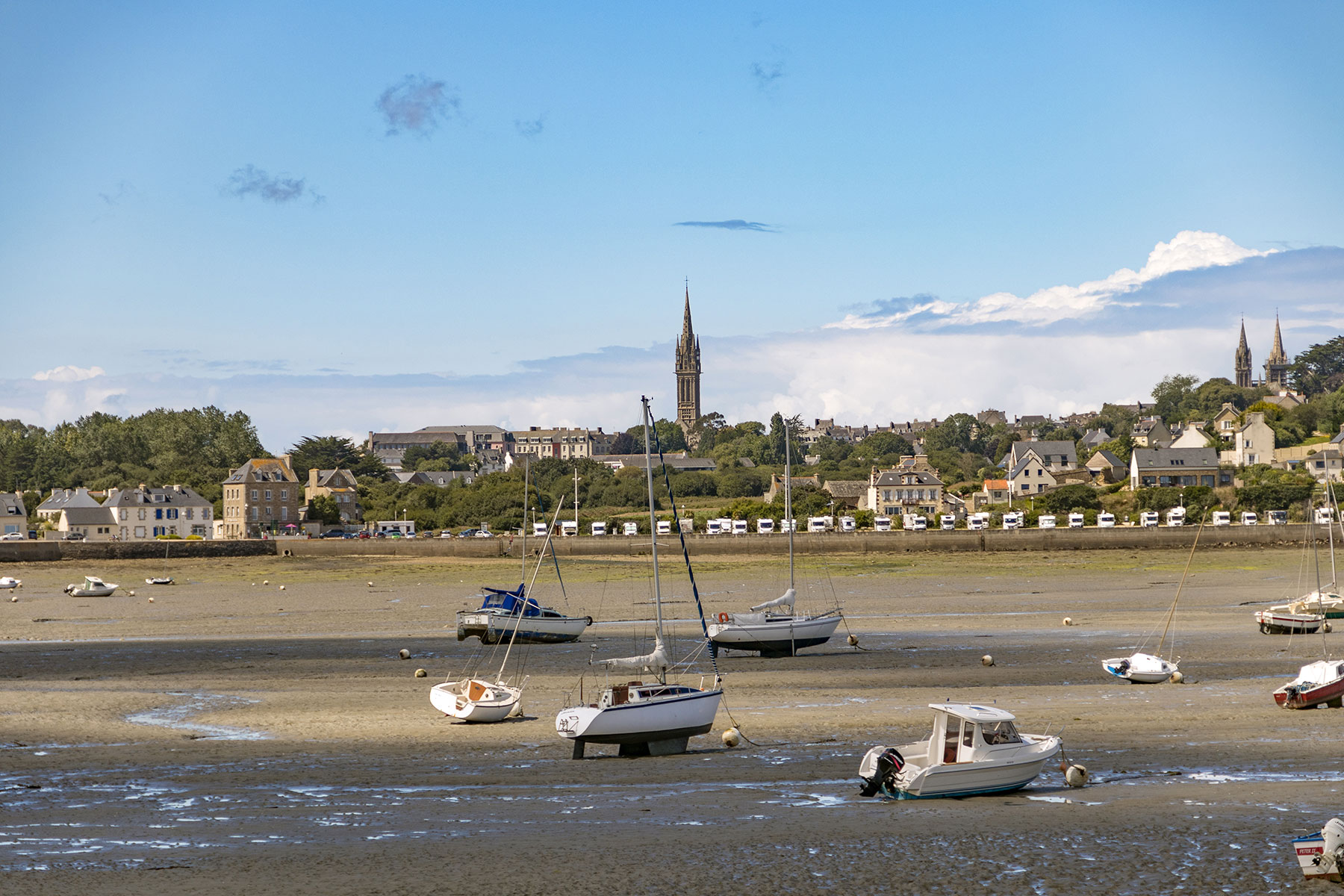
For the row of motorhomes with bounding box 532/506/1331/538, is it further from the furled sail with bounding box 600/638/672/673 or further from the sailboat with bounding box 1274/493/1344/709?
the sailboat with bounding box 1274/493/1344/709

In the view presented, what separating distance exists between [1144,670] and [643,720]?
13.1 metres

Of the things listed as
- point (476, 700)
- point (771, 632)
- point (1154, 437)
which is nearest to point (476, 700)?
point (476, 700)

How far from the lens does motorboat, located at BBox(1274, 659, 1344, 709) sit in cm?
2434

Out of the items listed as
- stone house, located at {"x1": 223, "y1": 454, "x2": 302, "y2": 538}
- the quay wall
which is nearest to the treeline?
stone house, located at {"x1": 223, "y1": 454, "x2": 302, "y2": 538}

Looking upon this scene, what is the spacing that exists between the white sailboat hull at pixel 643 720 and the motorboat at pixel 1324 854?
10420 millimetres

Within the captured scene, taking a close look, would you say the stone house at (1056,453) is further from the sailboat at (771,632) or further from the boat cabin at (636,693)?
the boat cabin at (636,693)

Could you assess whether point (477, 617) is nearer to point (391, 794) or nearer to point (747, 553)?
point (391, 794)

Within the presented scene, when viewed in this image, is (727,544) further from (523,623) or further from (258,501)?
(258,501)

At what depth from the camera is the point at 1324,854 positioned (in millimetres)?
13672

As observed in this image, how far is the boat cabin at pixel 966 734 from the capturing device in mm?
17859

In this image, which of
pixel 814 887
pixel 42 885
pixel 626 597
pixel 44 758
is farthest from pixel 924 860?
pixel 626 597

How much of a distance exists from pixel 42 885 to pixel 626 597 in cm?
4570

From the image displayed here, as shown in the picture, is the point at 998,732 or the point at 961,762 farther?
the point at 998,732

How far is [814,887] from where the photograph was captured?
13984 millimetres
